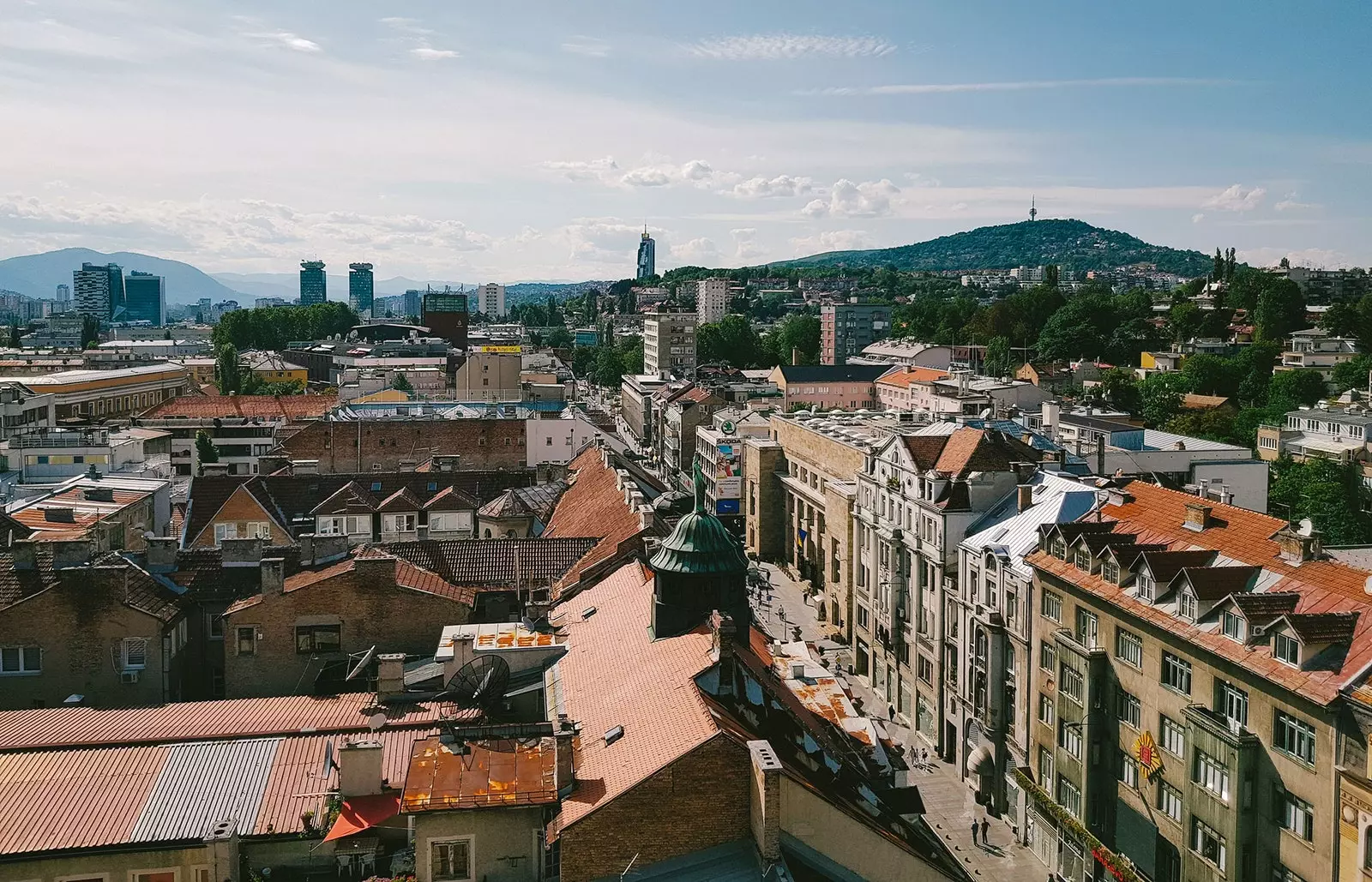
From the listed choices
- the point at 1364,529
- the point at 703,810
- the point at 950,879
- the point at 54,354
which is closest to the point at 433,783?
the point at 703,810

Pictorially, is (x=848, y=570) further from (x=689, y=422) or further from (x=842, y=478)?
(x=689, y=422)

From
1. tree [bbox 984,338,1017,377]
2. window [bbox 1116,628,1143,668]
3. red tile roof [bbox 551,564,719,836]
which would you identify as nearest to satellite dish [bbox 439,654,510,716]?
red tile roof [bbox 551,564,719,836]

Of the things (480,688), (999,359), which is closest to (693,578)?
(480,688)

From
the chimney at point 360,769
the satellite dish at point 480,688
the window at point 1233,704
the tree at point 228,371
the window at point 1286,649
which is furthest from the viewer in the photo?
the tree at point 228,371

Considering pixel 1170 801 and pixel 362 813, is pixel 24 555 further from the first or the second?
pixel 1170 801

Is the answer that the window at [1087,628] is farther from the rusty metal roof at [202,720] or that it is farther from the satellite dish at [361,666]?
the satellite dish at [361,666]

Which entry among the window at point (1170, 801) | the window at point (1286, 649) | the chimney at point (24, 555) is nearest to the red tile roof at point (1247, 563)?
the window at point (1286, 649)

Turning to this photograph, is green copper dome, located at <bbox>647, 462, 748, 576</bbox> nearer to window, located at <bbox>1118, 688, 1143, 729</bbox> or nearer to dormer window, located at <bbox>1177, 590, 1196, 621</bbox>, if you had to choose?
dormer window, located at <bbox>1177, 590, 1196, 621</bbox>
